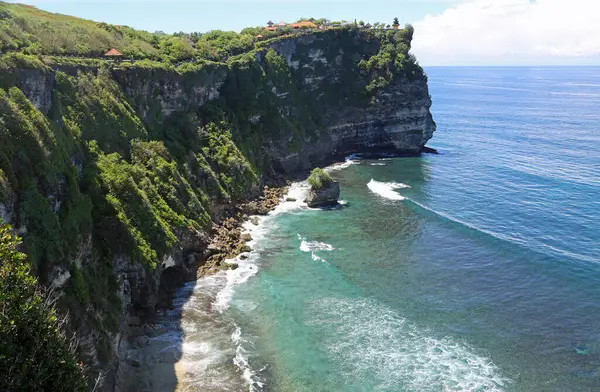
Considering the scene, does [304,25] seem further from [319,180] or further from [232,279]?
[232,279]

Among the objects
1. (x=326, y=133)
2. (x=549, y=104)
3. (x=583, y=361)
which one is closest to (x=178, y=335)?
(x=583, y=361)

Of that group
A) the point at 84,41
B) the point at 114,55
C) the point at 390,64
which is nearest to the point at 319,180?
the point at 114,55

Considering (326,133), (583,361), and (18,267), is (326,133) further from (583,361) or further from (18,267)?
(18,267)

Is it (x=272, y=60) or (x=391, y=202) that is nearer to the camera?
(x=391, y=202)

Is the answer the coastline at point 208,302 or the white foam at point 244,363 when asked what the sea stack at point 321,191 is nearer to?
the coastline at point 208,302

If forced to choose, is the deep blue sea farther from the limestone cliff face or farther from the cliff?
the limestone cliff face

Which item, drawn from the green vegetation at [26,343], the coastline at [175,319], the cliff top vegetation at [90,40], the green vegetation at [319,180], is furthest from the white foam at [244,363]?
the cliff top vegetation at [90,40]

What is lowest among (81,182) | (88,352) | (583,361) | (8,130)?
(583,361)
